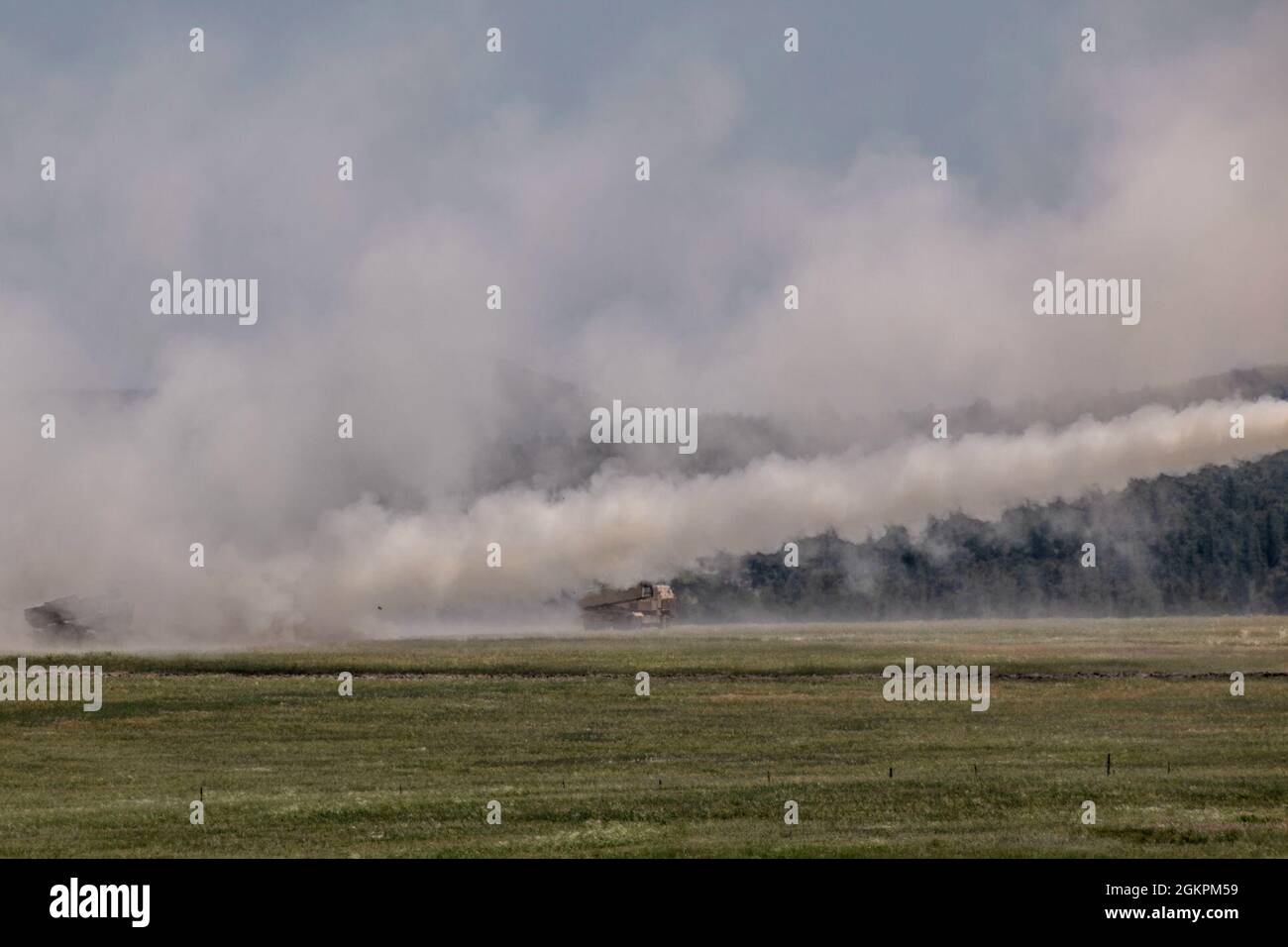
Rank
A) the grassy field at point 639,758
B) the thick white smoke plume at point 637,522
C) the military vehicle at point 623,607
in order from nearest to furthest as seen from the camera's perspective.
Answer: the grassy field at point 639,758, the thick white smoke plume at point 637,522, the military vehicle at point 623,607

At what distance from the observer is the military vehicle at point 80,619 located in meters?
97.6

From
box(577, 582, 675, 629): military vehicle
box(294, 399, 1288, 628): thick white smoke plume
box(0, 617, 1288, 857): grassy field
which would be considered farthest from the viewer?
box(577, 582, 675, 629): military vehicle

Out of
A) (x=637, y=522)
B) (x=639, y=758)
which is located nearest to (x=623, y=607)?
(x=637, y=522)

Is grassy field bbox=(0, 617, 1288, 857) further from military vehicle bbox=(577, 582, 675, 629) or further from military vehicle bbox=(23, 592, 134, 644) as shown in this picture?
military vehicle bbox=(577, 582, 675, 629)

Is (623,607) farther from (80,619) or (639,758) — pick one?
(639,758)

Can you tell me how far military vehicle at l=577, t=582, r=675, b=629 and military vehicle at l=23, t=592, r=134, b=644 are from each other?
1558 inches

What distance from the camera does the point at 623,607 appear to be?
131 m

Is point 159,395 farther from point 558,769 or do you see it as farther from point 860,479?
point 558,769

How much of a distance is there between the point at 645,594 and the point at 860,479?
126ft

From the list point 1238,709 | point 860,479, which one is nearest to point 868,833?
point 1238,709

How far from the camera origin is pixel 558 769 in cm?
4738

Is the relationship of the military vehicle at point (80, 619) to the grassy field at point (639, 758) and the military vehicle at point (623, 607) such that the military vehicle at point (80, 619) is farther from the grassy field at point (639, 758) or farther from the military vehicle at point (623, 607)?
the military vehicle at point (623, 607)

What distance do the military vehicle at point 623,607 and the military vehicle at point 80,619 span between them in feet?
130

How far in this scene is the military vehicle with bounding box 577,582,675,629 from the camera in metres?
130
